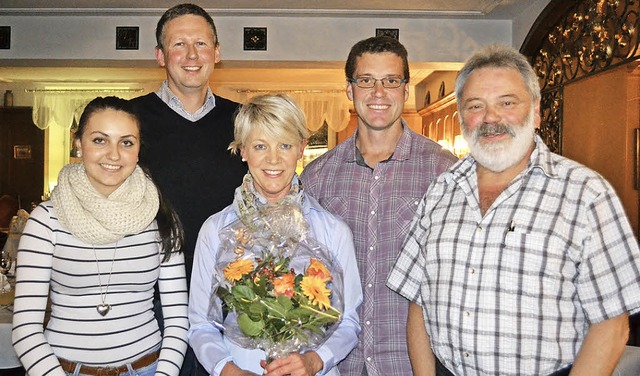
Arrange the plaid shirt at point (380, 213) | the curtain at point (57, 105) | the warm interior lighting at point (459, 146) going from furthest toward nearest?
the curtain at point (57, 105) < the warm interior lighting at point (459, 146) < the plaid shirt at point (380, 213)

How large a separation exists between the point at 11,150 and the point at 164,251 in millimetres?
11417

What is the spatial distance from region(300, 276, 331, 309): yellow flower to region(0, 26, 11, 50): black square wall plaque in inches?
264

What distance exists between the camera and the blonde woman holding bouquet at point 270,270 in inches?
67.0

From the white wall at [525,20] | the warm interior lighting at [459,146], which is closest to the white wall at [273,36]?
the white wall at [525,20]

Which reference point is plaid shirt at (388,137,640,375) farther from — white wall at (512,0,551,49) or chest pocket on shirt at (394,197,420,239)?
white wall at (512,0,551,49)

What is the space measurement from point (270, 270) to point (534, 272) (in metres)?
0.79

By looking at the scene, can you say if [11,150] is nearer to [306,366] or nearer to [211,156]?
[211,156]

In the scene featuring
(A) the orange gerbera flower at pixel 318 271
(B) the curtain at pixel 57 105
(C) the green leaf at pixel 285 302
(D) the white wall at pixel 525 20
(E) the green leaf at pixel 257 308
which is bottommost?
(E) the green leaf at pixel 257 308

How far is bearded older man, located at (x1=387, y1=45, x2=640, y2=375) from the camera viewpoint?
1755 millimetres

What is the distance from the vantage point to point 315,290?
168 cm

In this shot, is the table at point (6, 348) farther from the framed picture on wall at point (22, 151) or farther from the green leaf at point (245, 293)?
the framed picture on wall at point (22, 151)

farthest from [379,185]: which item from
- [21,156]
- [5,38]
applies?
[21,156]

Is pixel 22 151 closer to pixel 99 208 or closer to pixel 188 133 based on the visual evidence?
pixel 188 133

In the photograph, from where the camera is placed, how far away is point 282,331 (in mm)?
1729
